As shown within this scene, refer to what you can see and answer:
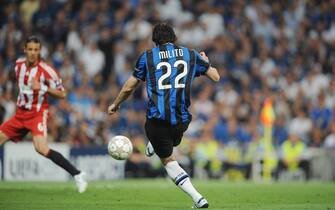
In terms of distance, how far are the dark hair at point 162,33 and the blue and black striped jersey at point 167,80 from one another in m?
0.08

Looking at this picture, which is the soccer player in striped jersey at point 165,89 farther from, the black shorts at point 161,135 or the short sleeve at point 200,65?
the short sleeve at point 200,65

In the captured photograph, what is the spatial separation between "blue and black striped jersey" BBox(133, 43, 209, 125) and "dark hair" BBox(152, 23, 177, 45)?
3.0 inches

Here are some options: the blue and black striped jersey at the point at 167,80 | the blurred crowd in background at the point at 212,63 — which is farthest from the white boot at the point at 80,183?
the blurred crowd in background at the point at 212,63

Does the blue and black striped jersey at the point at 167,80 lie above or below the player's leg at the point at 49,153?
above

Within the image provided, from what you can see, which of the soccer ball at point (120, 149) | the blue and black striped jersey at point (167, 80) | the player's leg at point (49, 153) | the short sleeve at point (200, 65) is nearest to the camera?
the blue and black striped jersey at point (167, 80)

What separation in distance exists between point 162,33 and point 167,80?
0.62m

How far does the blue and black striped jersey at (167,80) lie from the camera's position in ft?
34.0

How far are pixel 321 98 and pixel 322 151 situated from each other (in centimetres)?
241

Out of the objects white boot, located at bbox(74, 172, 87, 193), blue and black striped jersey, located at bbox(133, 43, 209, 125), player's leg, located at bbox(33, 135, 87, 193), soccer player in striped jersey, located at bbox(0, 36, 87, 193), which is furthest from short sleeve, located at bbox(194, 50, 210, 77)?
white boot, located at bbox(74, 172, 87, 193)

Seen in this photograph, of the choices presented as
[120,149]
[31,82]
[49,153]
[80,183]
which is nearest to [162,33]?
[120,149]

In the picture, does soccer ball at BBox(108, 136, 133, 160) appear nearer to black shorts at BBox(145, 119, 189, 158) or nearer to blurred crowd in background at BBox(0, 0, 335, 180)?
black shorts at BBox(145, 119, 189, 158)

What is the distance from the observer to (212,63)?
23.4m

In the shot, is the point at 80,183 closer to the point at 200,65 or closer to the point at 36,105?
the point at 36,105

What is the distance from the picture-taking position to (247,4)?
25750mm
